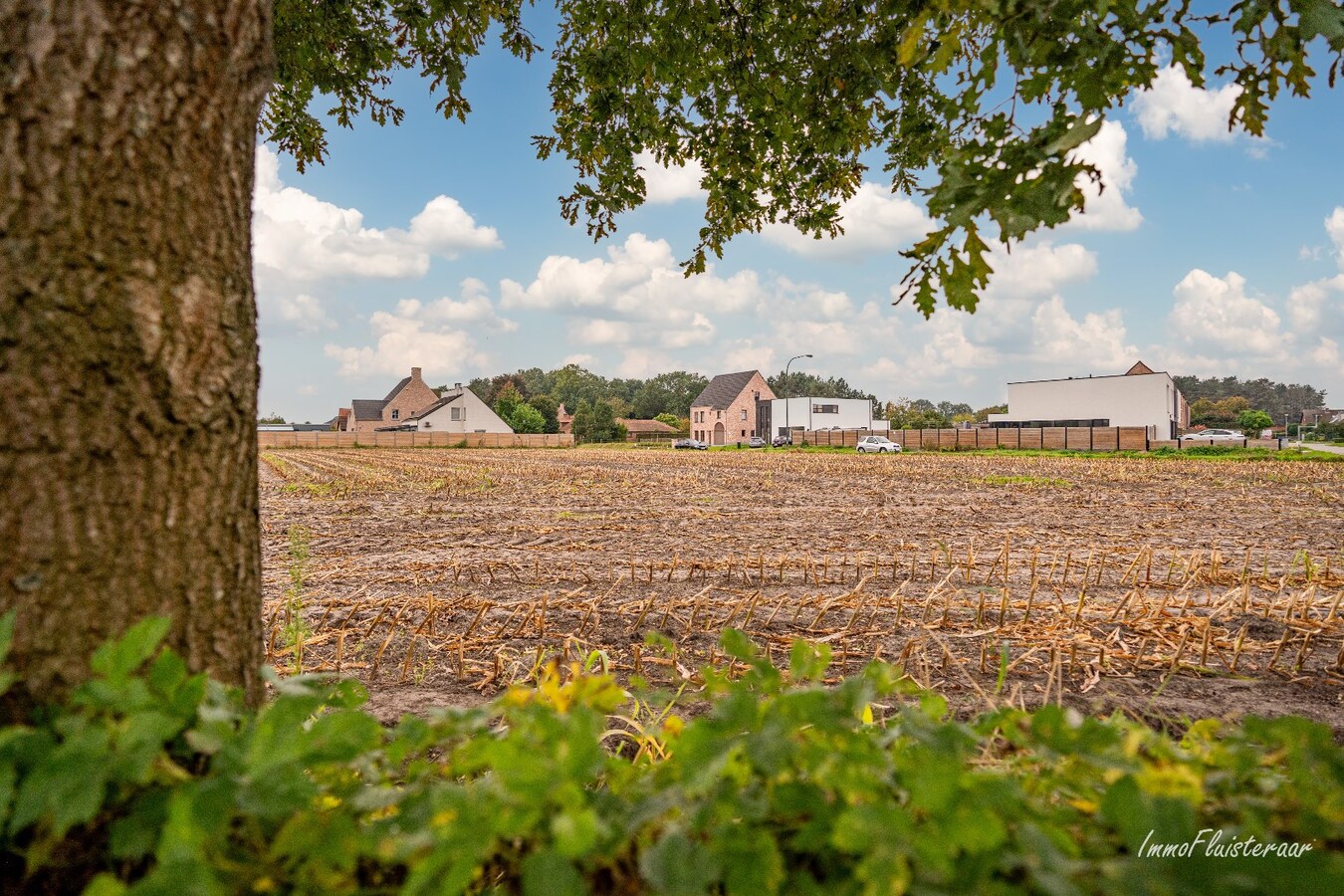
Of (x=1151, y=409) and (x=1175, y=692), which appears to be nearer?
(x=1175, y=692)

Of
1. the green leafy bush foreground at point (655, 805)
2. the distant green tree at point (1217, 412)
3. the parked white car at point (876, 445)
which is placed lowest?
the parked white car at point (876, 445)

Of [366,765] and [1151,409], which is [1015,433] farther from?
[366,765]

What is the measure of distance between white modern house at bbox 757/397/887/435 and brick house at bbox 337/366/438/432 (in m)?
38.3

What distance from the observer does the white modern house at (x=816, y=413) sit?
71.6 meters

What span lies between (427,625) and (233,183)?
117 inches

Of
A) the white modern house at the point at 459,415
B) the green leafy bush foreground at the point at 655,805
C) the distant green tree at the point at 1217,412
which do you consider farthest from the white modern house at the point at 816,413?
the green leafy bush foreground at the point at 655,805

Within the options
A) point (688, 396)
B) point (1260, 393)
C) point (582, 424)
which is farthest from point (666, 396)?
→ point (1260, 393)

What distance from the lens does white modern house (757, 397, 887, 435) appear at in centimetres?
7162

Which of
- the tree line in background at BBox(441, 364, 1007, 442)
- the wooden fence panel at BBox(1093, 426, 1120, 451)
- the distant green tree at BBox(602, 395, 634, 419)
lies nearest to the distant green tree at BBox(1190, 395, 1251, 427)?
the tree line in background at BBox(441, 364, 1007, 442)

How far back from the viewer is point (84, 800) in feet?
2.53

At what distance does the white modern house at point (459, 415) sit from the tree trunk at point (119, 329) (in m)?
69.1

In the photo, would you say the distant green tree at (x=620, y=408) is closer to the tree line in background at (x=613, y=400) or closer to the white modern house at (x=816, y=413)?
the tree line in background at (x=613, y=400)

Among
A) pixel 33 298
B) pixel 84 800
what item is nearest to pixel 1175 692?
pixel 84 800

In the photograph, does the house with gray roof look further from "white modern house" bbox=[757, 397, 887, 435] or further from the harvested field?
the harvested field
